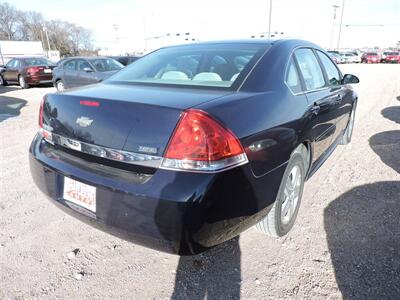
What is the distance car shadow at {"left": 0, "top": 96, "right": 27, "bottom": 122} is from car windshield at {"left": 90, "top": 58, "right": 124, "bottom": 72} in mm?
2505

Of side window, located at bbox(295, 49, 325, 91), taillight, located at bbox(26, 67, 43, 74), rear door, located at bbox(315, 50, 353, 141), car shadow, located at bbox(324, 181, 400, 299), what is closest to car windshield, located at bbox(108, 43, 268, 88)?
side window, located at bbox(295, 49, 325, 91)

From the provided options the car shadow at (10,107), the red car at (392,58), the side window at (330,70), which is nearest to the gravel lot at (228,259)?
the side window at (330,70)

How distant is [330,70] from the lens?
392 centimetres

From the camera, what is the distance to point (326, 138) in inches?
134

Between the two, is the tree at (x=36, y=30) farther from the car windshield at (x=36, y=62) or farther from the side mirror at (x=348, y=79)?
the side mirror at (x=348, y=79)

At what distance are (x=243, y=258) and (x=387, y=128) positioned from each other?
503cm

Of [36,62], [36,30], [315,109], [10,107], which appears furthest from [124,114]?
[36,30]

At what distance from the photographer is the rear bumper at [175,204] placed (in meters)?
1.71

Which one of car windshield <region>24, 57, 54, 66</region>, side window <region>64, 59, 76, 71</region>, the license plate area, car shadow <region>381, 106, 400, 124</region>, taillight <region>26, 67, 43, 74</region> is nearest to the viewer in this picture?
the license plate area

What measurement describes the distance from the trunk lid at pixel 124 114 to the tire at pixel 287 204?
84cm

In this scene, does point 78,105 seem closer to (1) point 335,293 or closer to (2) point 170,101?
(2) point 170,101

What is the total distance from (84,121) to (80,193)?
47cm

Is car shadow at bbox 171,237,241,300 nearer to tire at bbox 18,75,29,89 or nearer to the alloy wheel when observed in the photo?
the alloy wheel

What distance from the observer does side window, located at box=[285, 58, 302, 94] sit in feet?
8.39
